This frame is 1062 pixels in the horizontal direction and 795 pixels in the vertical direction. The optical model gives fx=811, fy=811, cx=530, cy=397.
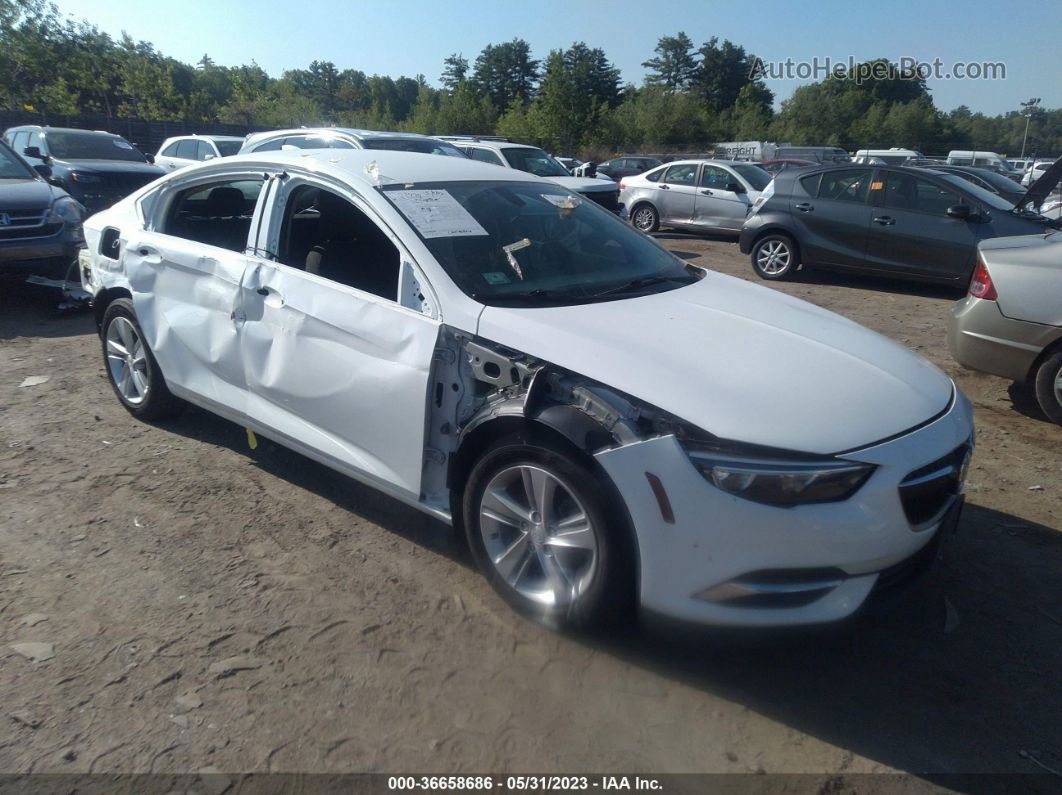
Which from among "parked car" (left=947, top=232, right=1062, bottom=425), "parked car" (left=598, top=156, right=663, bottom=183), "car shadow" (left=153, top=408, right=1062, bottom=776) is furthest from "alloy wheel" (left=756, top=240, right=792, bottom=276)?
"parked car" (left=598, top=156, right=663, bottom=183)

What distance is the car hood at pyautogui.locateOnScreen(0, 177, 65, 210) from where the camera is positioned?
8211mm

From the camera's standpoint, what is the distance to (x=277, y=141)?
445 inches

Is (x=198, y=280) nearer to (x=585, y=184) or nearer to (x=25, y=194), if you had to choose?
(x=25, y=194)

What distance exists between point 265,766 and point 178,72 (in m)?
64.6

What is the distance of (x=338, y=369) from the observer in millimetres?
3553

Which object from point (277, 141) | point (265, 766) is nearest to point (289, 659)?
point (265, 766)

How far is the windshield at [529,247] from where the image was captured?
3.44 m

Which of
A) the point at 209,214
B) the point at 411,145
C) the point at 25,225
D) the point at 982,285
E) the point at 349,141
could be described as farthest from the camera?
the point at 411,145

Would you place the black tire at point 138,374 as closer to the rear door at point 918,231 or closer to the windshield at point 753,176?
the rear door at point 918,231

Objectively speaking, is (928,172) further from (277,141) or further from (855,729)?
(855,729)

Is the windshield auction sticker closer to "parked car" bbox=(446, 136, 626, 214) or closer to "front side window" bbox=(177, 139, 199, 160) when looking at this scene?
"parked car" bbox=(446, 136, 626, 214)

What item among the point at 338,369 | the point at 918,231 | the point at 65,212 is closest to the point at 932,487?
the point at 338,369

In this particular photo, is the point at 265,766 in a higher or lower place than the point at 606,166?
lower

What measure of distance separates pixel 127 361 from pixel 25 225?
14.4ft
